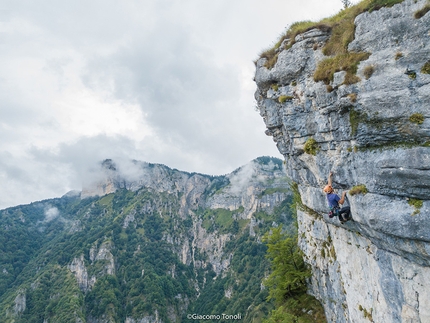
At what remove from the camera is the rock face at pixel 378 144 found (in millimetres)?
10383

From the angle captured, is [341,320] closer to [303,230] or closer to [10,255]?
[303,230]

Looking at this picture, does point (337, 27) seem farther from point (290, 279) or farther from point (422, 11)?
point (290, 279)

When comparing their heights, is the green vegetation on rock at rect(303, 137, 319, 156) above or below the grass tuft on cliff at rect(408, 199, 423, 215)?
above

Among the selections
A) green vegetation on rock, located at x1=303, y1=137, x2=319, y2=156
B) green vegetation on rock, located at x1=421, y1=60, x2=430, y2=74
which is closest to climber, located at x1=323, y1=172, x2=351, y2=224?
green vegetation on rock, located at x1=303, y1=137, x2=319, y2=156

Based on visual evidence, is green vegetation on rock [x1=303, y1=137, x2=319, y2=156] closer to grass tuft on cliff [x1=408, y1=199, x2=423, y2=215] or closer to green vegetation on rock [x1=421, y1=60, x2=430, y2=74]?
grass tuft on cliff [x1=408, y1=199, x2=423, y2=215]

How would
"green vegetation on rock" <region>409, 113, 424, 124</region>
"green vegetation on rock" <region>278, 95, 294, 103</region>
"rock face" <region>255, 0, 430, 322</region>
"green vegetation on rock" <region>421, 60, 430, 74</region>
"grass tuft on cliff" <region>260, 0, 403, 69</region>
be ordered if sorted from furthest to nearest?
"green vegetation on rock" <region>278, 95, 294, 103</region>
"grass tuft on cliff" <region>260, 0, 403, 69</region>
"rock face" <region>255, 0, 430, 322</region>
"green vegetation on rock" <region>421, 60, 430, 74</region>
"green vegetation on rock" <region>409, 113, 424, 124</region>

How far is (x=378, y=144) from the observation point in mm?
11609

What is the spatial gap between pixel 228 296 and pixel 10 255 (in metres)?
154

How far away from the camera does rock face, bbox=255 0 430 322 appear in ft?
34.1

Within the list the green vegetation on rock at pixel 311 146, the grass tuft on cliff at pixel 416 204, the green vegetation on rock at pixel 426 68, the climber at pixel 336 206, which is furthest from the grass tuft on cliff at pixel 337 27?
the grass tuft on cliff at pixel 416 204

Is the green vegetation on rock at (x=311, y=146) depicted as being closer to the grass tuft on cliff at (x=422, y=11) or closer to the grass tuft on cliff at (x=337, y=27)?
the grass tuft on cliff at (x=337, y=27)

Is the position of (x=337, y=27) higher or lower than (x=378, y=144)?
higher

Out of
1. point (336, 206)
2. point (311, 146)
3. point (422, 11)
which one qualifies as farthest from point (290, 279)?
point (422, 11)

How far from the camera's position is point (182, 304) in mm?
163000
